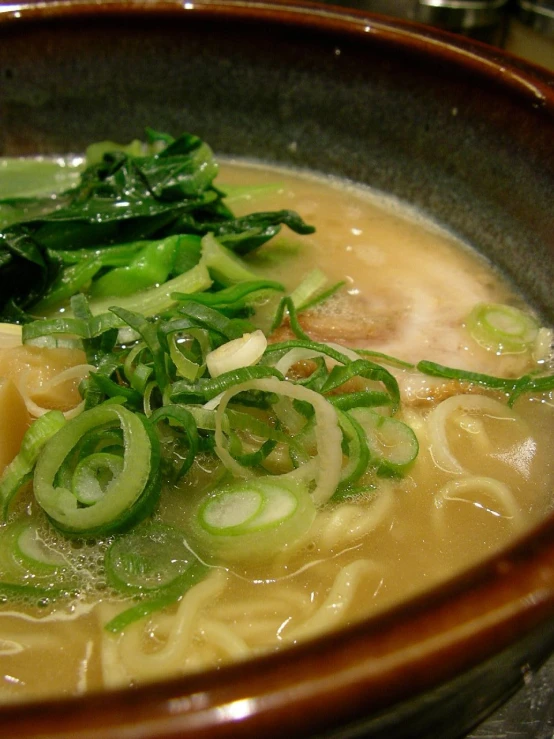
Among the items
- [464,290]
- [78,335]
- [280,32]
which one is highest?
[280,32]

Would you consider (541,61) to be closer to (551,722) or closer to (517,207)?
(517,207)

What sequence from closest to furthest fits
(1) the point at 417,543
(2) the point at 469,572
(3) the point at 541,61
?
(2) the point at 469,572 → (1) the point at 417,543 → (3) the point at 541,61

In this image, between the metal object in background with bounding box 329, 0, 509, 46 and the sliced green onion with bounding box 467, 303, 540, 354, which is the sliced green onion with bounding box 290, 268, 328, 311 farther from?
the metal object in background with bounding box 329, 0, 509, 46

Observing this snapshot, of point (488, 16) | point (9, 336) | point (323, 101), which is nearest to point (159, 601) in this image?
point (9, 336)

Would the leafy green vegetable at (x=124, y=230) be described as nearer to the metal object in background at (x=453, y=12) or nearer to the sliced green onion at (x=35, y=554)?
the sliced green onion at (x=35, y=554)

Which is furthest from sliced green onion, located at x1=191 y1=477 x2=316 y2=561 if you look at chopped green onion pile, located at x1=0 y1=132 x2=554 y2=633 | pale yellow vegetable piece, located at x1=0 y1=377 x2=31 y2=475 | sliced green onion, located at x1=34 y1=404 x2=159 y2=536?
pale yellow vegetable piece, located at x1=0 y1=377 x2=31 y2=475

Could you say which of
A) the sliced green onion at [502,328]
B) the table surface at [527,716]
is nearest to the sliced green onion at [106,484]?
the table surface at [527,716]

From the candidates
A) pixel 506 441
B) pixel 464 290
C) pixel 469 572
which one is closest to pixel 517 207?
pixel 464 290
